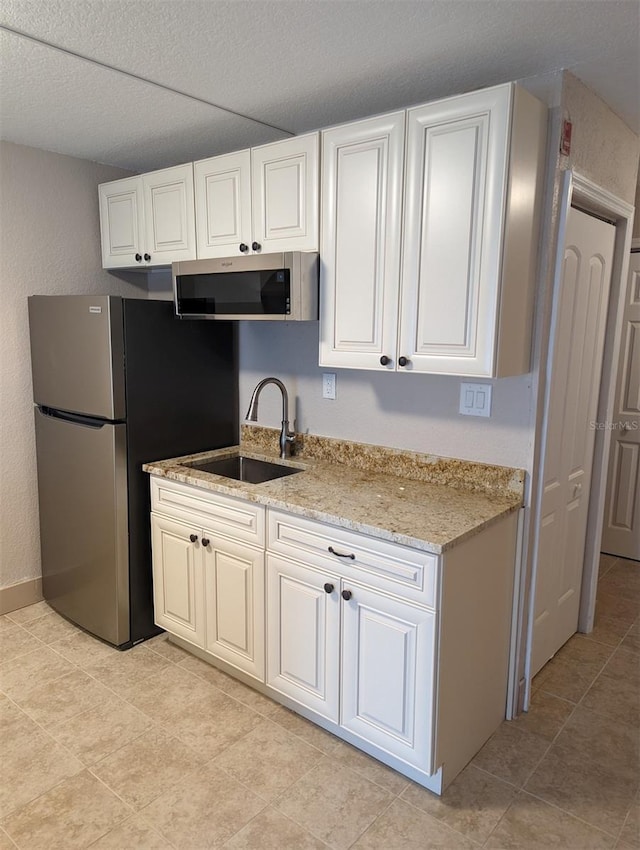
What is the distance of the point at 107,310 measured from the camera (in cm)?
251

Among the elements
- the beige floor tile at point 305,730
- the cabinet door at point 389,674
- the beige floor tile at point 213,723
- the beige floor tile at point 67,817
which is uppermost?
the cabinet door at point 389,674

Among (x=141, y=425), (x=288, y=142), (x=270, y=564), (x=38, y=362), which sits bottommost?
(x=270, y=564)

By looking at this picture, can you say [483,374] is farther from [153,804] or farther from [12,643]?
[12,643]

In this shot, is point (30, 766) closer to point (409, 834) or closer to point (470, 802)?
point (409, 834)

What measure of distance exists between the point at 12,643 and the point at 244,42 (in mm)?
2722

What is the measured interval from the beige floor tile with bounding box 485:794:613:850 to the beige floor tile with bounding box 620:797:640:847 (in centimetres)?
5

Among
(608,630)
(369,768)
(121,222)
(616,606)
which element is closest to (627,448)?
(616,606)

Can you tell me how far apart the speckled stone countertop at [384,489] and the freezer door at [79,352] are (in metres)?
0.39

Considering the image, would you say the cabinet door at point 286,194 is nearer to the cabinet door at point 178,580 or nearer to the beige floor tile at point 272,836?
the cabinet door at point 178,580

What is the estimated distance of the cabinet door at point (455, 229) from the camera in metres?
1.84

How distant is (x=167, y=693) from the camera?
8.09ft

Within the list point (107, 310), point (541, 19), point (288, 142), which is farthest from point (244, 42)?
point (107, 310)

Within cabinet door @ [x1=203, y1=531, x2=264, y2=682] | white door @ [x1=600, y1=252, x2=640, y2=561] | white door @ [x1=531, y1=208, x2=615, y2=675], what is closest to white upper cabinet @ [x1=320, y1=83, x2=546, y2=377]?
white door @ [x1=531, y1=208, x2=615, y2=675]

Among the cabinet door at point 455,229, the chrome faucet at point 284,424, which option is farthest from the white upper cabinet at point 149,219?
the cabinet door at point 455,229
